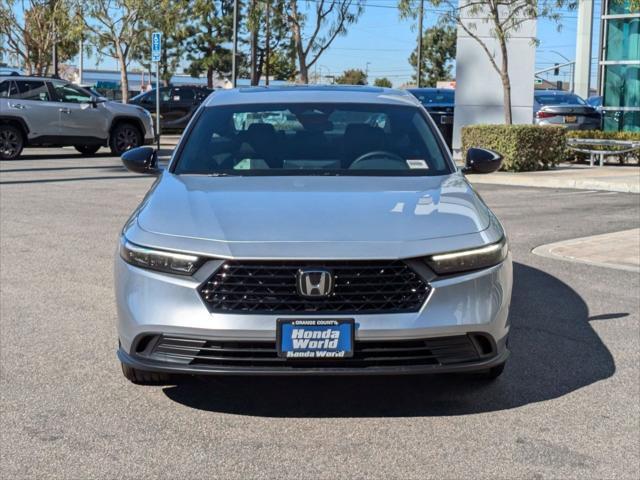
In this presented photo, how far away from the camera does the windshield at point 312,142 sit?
5.67 metres

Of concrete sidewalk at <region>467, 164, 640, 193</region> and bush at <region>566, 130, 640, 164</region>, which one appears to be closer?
concrete sidewalk at <region>467, 164, 640, 193</region>

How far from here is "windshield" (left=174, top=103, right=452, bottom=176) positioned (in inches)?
223

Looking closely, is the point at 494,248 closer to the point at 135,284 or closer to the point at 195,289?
the point at 195,289

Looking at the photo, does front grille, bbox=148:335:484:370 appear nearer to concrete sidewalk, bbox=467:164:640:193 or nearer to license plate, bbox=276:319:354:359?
license plate, bbox=276:319:354:359

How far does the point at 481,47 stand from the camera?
24.0 meters

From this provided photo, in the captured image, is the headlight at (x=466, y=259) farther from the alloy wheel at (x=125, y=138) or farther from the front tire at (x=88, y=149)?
the front tire at (x=88, y=149)

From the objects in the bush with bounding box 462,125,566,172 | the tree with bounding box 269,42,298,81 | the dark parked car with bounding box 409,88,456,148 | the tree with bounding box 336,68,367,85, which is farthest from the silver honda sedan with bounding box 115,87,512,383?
the tree with bounding box 336,68,367,85

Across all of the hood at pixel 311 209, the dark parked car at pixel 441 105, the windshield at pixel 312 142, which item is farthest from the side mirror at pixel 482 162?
the dark parked car at pixel 441 105

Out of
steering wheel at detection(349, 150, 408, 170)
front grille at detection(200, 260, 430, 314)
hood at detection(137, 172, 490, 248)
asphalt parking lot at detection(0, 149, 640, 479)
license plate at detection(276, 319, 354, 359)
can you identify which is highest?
steering wheel at detection(349, 150, 408, 170)

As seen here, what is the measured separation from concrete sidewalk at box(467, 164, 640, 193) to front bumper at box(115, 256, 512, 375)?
516 inches

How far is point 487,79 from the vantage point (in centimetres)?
2402

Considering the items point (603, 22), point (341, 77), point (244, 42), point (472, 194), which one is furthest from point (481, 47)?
point (341, 77)

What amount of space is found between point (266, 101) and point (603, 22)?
71.0 ft

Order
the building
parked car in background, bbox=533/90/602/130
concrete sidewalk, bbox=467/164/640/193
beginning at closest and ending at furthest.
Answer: concrete sidewalk, bbox=467/164/640/193 → parked car in background, bbox=533/90/602/130 → the building
